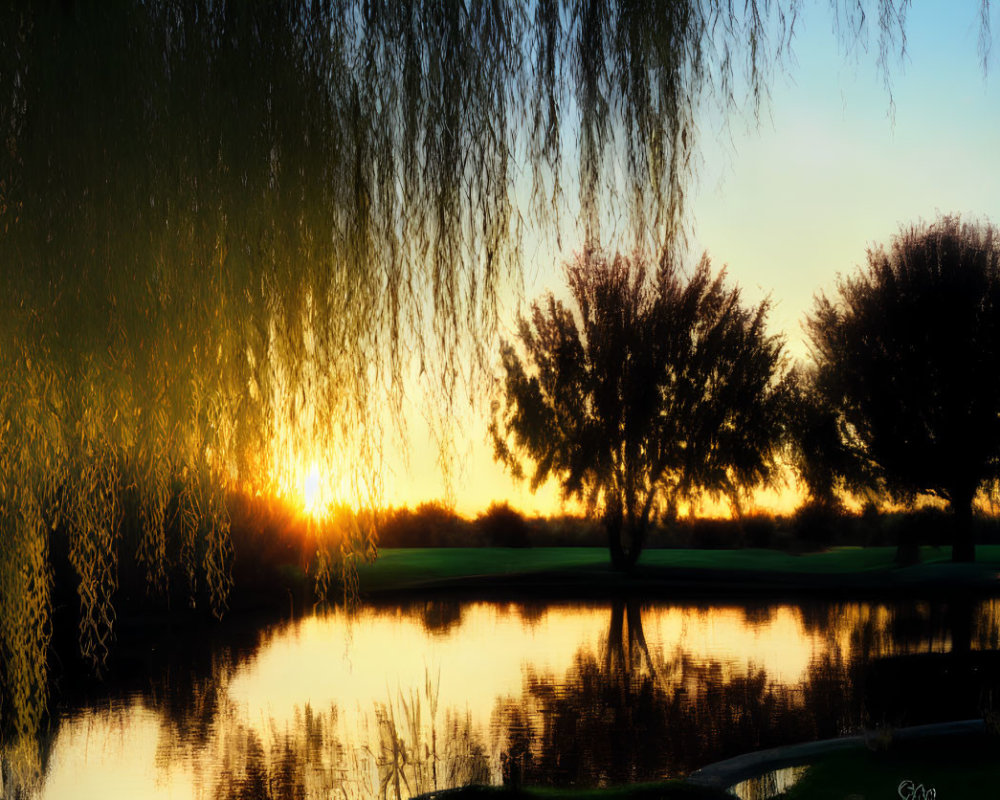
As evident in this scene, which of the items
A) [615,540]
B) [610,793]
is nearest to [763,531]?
[615,540]

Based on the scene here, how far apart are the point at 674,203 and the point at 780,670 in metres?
16.2

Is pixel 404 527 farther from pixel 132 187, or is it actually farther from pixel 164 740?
pixel 132 187

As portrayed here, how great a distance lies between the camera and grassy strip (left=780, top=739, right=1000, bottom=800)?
22.4ft

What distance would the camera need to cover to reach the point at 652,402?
29859 mm

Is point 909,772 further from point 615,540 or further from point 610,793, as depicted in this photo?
point 615,540

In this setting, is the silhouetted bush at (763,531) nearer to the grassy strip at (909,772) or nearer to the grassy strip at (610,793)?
the grassy strip at (909,772)

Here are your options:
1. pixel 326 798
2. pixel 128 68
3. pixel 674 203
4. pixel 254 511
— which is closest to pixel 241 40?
pixel 128 68

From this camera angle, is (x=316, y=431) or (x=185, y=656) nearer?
(x=316, y=431)

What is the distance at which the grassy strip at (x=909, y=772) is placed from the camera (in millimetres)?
6836

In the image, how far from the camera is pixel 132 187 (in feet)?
6.00

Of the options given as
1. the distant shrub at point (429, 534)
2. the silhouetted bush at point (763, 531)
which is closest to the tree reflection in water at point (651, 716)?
the silhouetted bush at point (763, 531)

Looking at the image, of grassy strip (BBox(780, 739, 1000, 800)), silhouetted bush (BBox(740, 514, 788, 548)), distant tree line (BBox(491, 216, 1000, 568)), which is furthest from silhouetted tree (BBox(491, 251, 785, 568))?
grassy strip (BBox(780, 739, 1000, 800))

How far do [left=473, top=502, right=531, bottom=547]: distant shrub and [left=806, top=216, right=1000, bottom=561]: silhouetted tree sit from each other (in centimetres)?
1497

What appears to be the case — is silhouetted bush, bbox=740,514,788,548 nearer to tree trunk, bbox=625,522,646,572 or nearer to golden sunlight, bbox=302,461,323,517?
tree trunk, bbox=625,522,646,572
